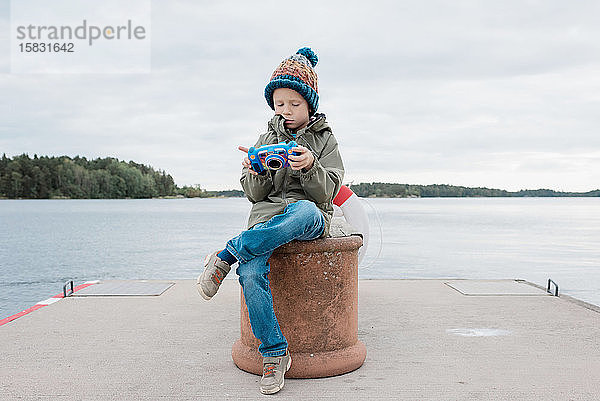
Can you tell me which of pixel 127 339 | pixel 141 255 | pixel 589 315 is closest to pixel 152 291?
pixel 127 339

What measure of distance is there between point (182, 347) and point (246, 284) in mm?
887

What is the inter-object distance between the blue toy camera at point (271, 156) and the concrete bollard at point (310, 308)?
1.32ft

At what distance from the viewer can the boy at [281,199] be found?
2.87 m

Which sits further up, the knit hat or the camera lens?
the knit hat

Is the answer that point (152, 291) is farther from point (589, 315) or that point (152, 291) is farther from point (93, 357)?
point (589, 315)

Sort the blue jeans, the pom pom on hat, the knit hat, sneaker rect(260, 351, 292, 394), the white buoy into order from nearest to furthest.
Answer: sneaker rect(260, 351, 292, 394) → the blue jeans → the knit hat → the pom pom on hat → the white buoy

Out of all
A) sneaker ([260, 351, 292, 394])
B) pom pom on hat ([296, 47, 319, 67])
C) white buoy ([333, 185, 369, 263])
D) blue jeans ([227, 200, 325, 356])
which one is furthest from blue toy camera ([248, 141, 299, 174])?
white buoy ([333, 185, 369, 263])

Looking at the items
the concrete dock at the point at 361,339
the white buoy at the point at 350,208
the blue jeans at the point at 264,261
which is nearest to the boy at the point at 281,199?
the blue jeans at the point at 264,261

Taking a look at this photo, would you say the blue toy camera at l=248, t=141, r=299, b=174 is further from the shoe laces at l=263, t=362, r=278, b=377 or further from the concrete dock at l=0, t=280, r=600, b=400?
the concrete dock at l=0, t=280, r=600, b=400

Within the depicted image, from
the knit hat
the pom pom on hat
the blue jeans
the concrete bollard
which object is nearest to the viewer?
the blue jeans

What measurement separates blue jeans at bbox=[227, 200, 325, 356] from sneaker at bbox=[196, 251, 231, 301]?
0.11 m

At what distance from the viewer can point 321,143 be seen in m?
A: 3.27

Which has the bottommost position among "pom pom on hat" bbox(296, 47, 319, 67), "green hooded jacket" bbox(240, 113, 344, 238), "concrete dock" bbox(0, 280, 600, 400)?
"concrete dock" bbox(0, 280, 600, 400)

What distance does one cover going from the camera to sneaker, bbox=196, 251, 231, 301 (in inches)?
116
